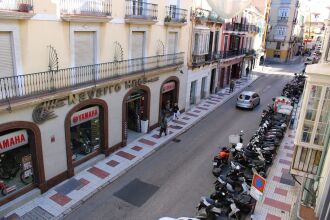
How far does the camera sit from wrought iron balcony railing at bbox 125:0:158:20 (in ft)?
48.3

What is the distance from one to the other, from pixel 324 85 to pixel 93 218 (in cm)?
904

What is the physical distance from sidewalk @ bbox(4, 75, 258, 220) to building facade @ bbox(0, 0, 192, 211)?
454 millimetres

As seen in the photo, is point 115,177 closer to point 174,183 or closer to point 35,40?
point 174,183

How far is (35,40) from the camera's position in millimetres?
10492

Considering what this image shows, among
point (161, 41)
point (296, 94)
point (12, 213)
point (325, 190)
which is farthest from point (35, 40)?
point (296, 94)

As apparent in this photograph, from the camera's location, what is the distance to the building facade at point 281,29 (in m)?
56.4

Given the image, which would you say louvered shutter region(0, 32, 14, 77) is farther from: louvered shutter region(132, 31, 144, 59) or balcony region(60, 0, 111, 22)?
louvered shutter region(132, 31, 144, 59)

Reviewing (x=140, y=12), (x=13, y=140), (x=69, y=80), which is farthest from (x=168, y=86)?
(x=13, y=140)

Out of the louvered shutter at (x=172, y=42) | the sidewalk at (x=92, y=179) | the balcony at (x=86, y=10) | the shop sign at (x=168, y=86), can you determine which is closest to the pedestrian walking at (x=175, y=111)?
the sidewalk at (x=92, y=179)

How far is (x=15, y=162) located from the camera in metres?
11.4

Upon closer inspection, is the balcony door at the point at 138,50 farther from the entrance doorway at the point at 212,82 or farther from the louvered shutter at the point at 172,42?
the entrance doorway at the point at 212,82

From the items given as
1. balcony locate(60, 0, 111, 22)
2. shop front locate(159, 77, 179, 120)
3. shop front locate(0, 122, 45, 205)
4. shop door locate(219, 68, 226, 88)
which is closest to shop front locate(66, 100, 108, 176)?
shop front locate(0, 122, 45, 205)

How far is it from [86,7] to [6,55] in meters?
4.01

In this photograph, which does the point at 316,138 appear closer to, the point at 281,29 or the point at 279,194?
the point at 279,194
